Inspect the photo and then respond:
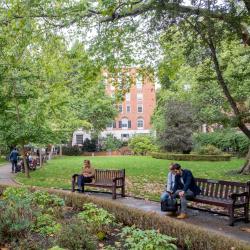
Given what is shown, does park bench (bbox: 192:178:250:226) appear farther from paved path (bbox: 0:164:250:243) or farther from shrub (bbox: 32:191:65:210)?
shrub (bbox: 32:191:65:210)

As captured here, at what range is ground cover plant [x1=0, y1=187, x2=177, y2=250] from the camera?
6020 mm

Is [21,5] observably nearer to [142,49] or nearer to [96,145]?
[142,49]

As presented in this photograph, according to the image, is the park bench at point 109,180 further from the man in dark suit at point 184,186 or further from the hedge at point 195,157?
the hedge at point 195,157

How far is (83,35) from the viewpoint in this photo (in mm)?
16484

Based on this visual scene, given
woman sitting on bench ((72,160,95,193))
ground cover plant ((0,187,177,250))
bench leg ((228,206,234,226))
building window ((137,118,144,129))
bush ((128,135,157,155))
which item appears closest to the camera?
ground cover plant ((0,187,177,250))

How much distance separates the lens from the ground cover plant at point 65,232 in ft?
19.7

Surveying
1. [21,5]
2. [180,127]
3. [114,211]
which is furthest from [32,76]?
[180,127]

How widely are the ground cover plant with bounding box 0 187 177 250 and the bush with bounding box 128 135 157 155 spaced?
41.3 meters

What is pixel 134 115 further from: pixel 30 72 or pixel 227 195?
pixel 227 195

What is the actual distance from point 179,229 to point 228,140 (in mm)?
37917

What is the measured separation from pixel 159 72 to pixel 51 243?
47.5 ft

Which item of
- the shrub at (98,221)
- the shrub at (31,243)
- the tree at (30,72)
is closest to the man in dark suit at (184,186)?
the shrub at (98,221)

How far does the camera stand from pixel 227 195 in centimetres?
993

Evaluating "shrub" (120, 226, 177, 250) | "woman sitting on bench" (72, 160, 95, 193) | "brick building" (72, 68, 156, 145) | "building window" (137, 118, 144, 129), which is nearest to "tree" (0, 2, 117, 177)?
"woman sitting on bench" (72, 160, 95, 193)
